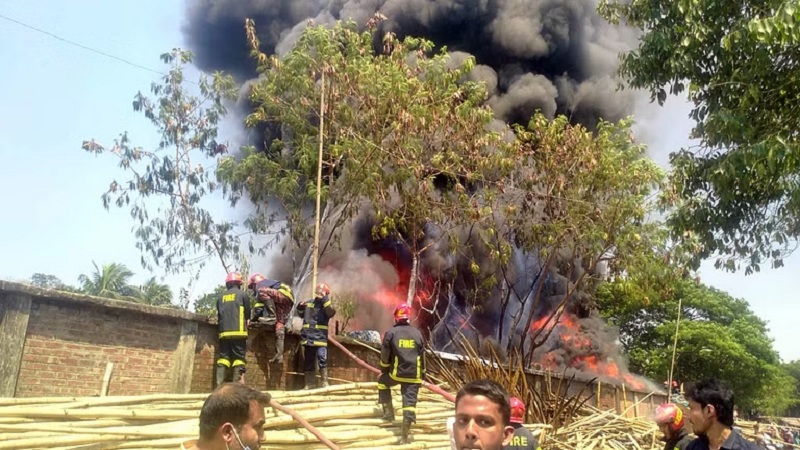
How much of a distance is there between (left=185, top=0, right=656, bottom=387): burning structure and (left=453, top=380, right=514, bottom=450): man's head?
62.3 ft

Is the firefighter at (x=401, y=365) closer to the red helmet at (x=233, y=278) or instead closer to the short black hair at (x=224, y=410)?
the red helmet at (x=233, y=278)

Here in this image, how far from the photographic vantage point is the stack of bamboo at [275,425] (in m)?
5.30

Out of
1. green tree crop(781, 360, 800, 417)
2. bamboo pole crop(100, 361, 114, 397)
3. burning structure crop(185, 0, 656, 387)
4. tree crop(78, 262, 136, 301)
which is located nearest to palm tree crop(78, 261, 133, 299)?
tree crop(78, 262, 136, 301)

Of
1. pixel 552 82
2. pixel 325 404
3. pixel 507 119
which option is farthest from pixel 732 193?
pixel 552 82

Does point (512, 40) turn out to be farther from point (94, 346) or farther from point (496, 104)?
point (94, 346)

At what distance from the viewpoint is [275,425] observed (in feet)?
20.1

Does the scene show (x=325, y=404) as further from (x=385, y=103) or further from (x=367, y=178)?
(x=385, y=103)

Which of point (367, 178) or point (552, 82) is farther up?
point (552, 82)

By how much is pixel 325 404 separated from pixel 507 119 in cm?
2071

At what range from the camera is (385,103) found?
45.6 ft

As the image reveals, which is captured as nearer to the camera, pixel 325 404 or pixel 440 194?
pixel 325 404

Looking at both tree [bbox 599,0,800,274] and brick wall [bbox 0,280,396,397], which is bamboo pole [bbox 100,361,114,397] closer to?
brick wall [bbox 0,280,396,397]

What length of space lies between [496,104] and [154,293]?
19.3 m

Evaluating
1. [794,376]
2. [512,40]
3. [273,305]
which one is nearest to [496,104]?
[512,40]
